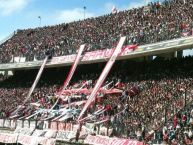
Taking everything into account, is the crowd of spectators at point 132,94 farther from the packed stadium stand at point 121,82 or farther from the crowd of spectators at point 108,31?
the crowd of spectators at point 108,31

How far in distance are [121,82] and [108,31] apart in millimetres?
8046

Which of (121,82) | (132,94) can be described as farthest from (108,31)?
(132,94)

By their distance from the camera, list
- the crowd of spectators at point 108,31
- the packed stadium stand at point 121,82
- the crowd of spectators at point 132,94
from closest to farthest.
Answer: the packed stadium stand at point 121,82, the crowd of spectators at point 132,94, the crowd of spectators at point 108,31

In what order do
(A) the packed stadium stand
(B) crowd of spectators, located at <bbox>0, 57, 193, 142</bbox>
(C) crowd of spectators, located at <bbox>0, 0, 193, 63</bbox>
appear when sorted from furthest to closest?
1. (C) crowd of spectators, located at <bbox>0, 0, 193, 63</bbox>
2. (B) crowd of spectators, located at <bbox>0, 57, 193, 142</bbox>
3. (A) the packed stadium stand

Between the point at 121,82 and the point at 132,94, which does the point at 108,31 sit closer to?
the point at 121,82

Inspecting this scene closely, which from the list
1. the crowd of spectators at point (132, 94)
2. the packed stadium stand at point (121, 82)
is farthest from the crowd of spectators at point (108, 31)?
the crowd of spectators at point (132, 94)

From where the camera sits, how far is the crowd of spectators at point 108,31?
38.2 meters

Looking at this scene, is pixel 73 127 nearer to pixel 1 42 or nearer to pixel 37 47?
pixel 37 47

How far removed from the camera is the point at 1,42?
212 feet

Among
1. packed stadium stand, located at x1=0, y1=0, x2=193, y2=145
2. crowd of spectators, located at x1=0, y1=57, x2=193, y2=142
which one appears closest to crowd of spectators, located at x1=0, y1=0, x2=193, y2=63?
packed stadium stand, located at x1=0, y1=0, x2=193, y2=145

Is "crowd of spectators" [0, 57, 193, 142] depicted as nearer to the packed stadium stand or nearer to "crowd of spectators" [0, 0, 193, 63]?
the packed stadium stand

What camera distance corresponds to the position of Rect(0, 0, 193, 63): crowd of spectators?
3822 cm

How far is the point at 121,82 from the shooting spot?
40.4 metres

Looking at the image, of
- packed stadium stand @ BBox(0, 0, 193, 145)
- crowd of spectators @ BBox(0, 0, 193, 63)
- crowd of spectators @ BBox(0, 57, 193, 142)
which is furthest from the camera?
crowd of spectators @ BBox(0, 0, 193, 63)
